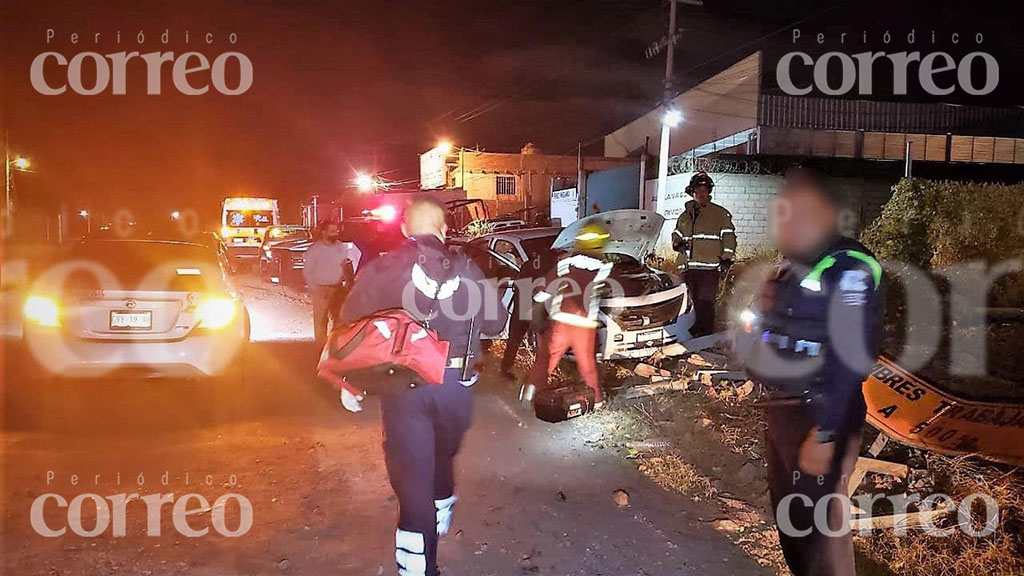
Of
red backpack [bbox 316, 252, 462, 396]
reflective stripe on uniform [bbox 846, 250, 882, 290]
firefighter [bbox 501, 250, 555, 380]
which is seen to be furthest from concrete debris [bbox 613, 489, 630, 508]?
firefighter [bbox 501, 250, 555, 380]

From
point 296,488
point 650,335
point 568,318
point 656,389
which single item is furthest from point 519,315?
point 296,488

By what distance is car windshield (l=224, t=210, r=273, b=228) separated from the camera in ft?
83.4

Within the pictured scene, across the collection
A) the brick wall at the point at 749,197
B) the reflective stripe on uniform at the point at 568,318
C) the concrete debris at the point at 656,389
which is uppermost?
the brick wall at the point at 749,197

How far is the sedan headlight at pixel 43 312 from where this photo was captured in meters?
6.14

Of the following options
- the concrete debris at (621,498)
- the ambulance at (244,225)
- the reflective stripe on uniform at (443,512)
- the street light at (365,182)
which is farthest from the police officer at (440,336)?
the street light at (365,182)

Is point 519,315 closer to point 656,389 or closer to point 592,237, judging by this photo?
point 592,237

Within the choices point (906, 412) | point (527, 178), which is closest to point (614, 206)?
point (527, 178)

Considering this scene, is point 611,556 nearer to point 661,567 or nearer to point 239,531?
point 661,567

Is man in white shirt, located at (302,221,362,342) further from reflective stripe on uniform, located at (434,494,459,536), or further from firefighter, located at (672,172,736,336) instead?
reflective stripe on uniform, located at (434,494,459,536)

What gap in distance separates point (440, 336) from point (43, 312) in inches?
181

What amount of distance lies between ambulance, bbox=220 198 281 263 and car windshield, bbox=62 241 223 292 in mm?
18321

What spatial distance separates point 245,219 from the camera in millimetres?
25516

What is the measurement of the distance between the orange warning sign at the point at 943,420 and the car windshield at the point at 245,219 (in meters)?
24.1

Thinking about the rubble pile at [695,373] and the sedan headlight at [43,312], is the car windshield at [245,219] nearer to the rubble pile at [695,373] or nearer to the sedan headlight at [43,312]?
the sedan headlight at [43,312]
